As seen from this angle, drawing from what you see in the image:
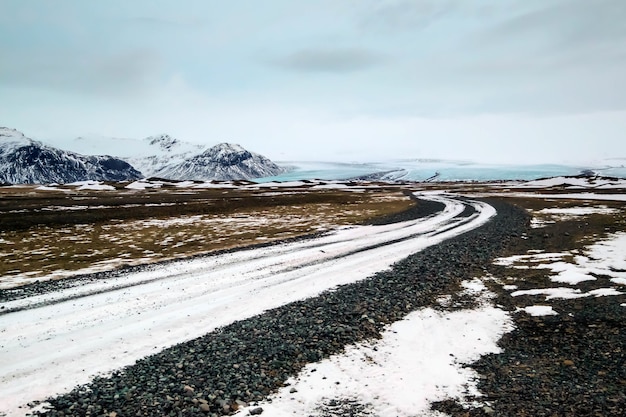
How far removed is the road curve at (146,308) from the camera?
1002 centimetres

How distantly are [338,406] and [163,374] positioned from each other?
15.3 feet

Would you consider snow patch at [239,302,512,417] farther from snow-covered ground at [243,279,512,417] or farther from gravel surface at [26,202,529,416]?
gravel surface at [26,202,529,416]

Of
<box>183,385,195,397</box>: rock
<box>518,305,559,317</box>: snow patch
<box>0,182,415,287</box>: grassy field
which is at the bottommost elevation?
<box>0,182,415,287</box>: grassy field

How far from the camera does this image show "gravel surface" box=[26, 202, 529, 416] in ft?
27.3

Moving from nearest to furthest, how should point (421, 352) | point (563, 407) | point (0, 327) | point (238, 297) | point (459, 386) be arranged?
point (563, 407), point (459, 386), point (421, 352), point (0, 327), point (238, 297)

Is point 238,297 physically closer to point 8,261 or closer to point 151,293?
point 151,293

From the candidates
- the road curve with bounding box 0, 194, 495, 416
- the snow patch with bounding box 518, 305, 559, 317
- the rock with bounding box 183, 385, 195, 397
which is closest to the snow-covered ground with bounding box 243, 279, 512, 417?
the snow patch with bounding box 518, 305, 559, 317

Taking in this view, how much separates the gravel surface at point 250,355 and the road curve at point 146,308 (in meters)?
0.84

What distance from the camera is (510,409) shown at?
7.91 meters

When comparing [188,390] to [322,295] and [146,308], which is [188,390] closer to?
[146,308]

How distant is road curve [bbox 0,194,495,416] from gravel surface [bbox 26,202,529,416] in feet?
2.75

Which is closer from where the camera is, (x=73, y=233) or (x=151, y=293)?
(x=151, y=293)

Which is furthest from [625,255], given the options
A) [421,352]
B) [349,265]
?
[421,352]

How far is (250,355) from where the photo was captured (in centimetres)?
1067
